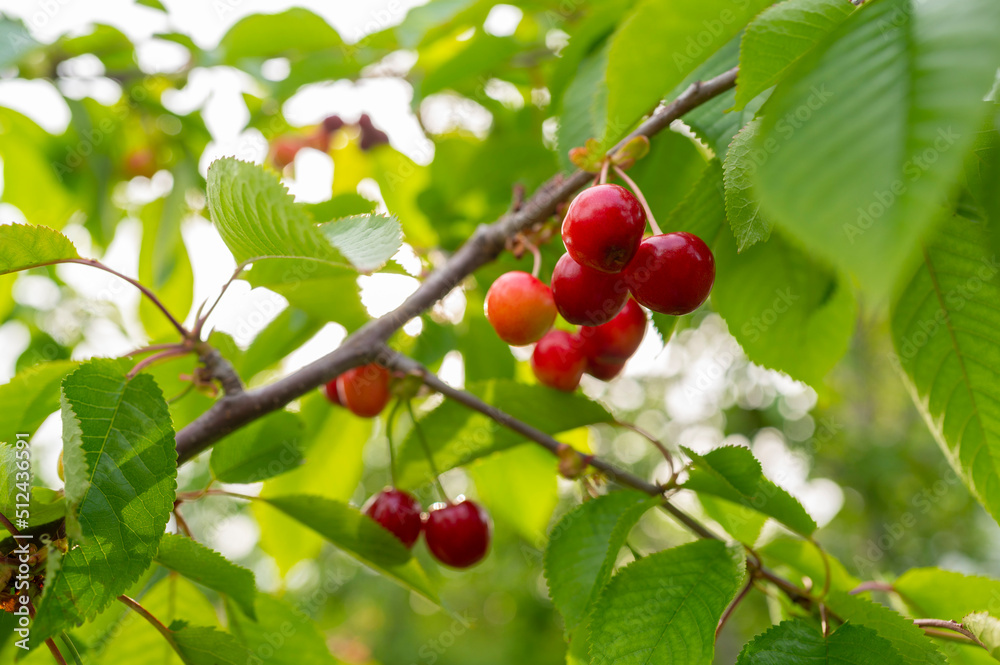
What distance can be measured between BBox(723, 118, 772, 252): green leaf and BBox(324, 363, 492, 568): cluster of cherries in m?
0.74

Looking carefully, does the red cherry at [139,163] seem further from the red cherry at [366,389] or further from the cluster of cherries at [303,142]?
the red cherry at [366,389]

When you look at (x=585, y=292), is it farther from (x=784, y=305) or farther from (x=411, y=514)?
(x=411, y=514)

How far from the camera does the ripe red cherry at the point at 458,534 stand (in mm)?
1332

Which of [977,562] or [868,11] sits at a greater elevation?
[868,11]

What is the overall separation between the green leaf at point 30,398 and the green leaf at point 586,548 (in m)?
0.80

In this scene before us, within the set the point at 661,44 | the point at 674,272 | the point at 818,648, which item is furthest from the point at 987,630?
the point at 661,44

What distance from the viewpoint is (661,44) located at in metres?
0.84

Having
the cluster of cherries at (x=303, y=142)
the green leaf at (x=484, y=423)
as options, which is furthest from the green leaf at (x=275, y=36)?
the green leaf at (x=484, y=423)

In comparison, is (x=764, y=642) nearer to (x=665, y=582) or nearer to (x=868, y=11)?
(x=665, y=582)

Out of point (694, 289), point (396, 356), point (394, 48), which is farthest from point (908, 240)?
point (394, 48)

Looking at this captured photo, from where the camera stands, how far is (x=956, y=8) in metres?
0.47

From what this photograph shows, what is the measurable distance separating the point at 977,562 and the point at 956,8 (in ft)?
35.2

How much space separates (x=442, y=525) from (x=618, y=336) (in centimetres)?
55

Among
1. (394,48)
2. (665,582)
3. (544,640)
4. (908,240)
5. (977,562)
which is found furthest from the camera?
(544,640)
